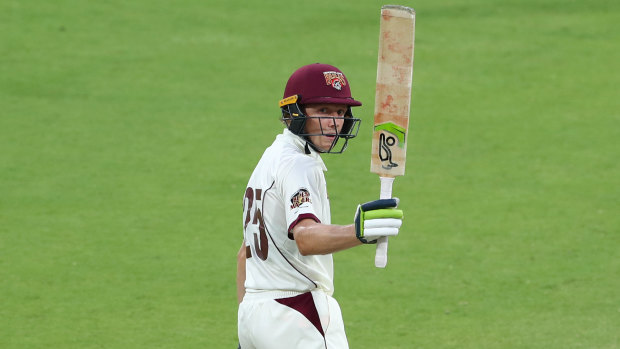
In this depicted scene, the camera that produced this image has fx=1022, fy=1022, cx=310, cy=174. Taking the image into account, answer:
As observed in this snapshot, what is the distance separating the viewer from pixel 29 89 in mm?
12570

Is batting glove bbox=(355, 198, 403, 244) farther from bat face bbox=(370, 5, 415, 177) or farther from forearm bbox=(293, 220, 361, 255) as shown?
bat face bbox=(370, 5, 415, 177)

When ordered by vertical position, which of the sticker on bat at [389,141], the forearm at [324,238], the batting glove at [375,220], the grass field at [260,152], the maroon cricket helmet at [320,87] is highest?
the maroon cricket helmet at [320,87]

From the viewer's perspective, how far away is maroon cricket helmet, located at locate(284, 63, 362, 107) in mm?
4281

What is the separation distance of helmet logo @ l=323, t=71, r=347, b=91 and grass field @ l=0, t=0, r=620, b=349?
305 centimetres

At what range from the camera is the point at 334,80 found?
4316 millimetres

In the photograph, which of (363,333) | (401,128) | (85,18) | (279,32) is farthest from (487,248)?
(85,18)

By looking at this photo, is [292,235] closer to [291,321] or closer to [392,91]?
[291,321]

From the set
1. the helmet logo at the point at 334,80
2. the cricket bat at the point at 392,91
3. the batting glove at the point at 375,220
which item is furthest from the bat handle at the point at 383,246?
the helmet logo at the point at 334,80

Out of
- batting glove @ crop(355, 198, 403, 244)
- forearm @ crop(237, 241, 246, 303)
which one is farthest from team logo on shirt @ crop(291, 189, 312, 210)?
forearm @ crop(237, 241, 246, 303)

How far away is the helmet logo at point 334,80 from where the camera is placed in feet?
14.1

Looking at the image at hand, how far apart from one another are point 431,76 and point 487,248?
192 inches

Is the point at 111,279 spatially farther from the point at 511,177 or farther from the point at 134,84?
the point at 134,84

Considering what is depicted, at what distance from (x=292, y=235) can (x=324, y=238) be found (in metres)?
0.29

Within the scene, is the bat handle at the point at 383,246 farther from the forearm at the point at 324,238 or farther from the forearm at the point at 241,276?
the forearm at the point at 241,276
